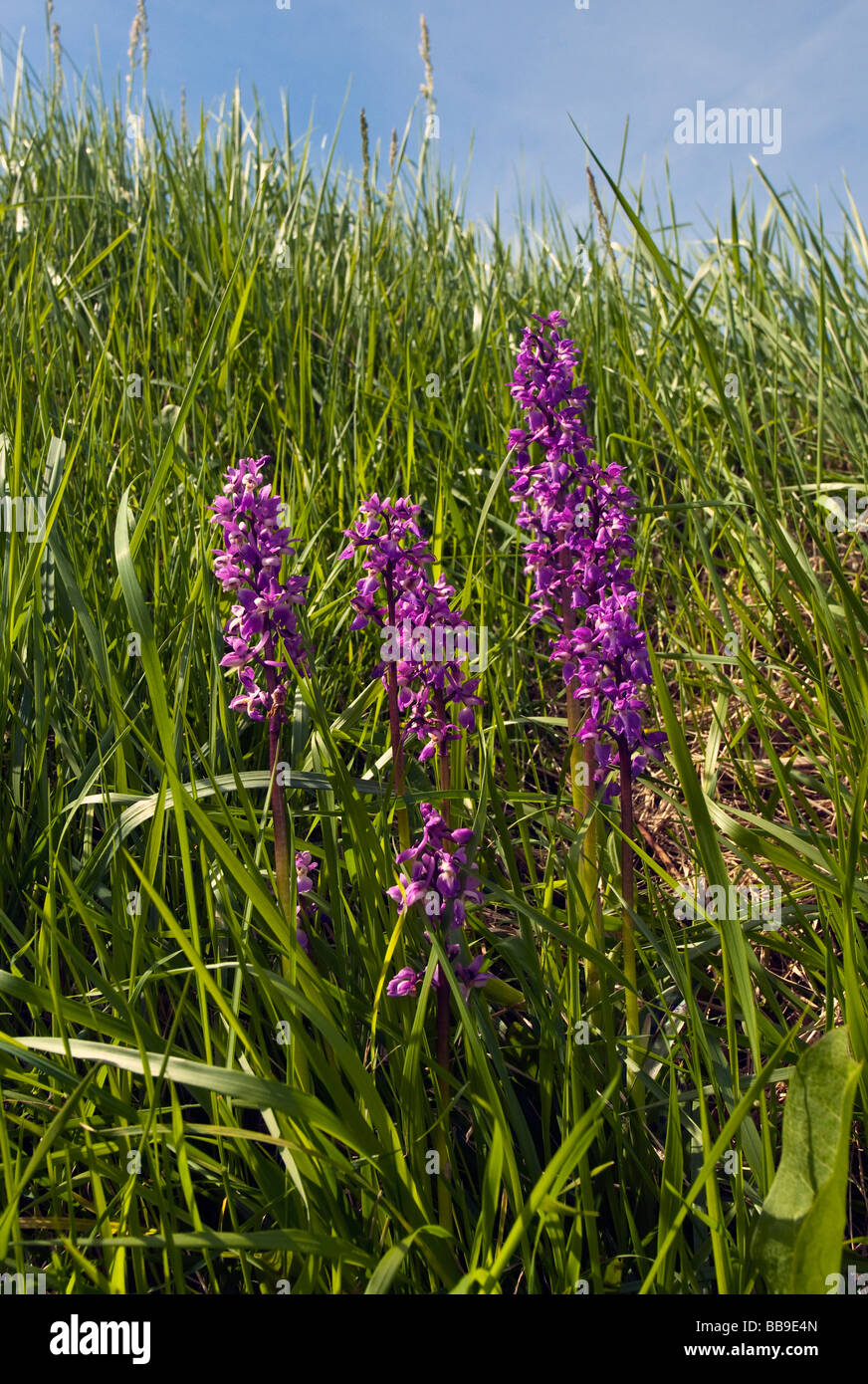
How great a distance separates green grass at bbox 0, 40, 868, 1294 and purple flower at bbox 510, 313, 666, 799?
0.72 feet

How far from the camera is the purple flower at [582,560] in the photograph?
1.93 meters

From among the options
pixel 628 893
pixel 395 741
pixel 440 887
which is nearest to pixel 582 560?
pixel 395 741

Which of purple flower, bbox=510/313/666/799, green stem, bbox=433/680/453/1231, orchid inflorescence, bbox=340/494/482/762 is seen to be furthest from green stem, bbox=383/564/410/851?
purple flower, bbox=510/313/666/799

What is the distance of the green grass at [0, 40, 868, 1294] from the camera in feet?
5.09

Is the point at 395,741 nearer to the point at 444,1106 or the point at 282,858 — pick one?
the point at 282,858

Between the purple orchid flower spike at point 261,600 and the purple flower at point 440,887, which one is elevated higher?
the purple orchid flower spike at point 261,600

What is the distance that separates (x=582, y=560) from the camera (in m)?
2.17

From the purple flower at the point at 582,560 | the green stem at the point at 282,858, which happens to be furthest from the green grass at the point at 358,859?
the purple flower at the point at 582,560

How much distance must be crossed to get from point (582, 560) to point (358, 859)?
0.93 meters

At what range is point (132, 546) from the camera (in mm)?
2557

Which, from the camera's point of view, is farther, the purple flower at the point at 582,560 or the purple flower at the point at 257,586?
the purple flower at the point at 582,560

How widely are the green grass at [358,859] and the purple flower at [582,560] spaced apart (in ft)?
0.72

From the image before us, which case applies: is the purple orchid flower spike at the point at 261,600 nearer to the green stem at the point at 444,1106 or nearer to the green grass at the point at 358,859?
the green grass at the point at 358,859

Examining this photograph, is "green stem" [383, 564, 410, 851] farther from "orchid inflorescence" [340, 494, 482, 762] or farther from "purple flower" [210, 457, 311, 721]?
"purple flower" [210, 457, 311, 721]
